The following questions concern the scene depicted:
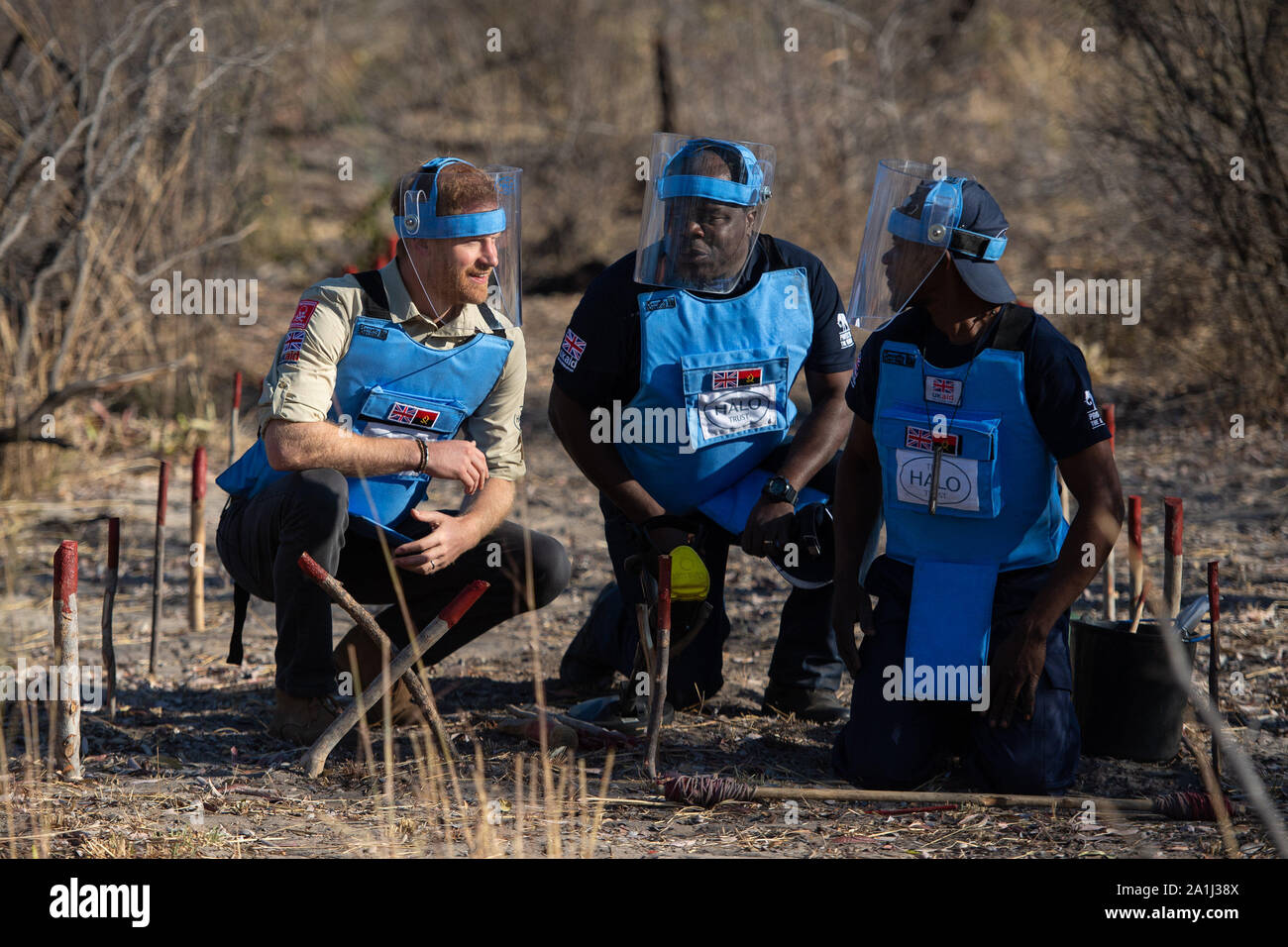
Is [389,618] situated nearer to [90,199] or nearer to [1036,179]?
[90,199]

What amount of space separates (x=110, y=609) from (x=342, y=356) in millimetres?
1082

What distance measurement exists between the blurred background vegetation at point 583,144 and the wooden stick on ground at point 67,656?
2680mm

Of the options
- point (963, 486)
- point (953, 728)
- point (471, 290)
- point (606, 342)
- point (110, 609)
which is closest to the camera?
point (963, 486)

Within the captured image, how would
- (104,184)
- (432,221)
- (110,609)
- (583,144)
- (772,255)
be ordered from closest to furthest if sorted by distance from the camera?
(432,221)
(110,609)
(772,255)
(104,184)
(583,144)

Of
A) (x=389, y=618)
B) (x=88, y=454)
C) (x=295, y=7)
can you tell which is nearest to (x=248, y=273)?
(x=295, y=7)

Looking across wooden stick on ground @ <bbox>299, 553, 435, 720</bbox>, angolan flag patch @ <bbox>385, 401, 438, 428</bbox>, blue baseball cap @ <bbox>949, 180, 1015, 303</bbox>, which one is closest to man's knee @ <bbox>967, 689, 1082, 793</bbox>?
blue baseball cap @ <bbox>949, 180, 1015, 303</bbox>

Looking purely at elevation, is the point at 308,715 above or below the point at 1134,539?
below

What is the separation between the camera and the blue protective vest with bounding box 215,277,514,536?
4195 mm

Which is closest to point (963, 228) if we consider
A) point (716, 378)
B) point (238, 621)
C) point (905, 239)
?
point (905, 239)

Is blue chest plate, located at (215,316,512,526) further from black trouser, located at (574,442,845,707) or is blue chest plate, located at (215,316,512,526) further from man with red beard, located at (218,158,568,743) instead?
black trouser, located at (574,442,845,707)

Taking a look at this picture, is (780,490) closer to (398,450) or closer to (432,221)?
(398,450)

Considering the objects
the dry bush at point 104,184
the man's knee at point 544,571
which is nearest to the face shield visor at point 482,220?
the man's knee at point 544,571

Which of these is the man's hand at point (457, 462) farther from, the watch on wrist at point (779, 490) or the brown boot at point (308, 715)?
the watch on wrist at point (779, 490)

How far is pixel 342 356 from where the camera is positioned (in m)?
4.19
